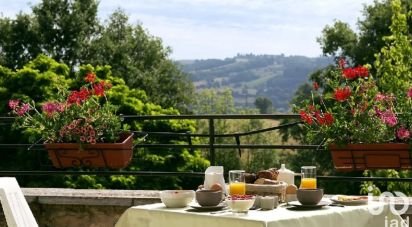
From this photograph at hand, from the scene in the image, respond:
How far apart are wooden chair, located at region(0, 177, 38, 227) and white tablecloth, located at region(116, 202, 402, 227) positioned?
19.4 inches

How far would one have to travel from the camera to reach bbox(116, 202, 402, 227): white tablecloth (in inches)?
146

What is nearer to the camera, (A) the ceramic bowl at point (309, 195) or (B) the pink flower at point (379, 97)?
(A) the ceramic bowl at point (309, 195)

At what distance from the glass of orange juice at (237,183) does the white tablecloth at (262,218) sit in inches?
9.5

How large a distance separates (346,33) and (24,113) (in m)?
31.5

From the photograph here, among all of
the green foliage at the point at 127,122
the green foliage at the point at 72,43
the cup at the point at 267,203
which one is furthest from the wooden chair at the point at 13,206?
the green foliage at the point at 72,43

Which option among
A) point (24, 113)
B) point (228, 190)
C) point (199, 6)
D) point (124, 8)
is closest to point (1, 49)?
point (124, 8)

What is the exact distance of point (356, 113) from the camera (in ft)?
18.0

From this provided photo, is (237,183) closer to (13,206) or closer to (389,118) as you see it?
(13,206)

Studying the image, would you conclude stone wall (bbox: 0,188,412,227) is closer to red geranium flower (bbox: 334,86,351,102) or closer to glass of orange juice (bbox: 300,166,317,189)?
red geranium flower (bbox: 334,86,351,102)

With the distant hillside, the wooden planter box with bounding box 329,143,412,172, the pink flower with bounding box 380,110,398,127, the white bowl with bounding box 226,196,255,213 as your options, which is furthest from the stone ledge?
the distant hillside

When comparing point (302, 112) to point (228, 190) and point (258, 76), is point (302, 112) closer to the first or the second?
point (228, 190)

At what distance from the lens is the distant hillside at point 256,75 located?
150750 millimetres

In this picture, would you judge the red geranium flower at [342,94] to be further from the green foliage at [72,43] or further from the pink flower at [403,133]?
the green foliage at [72,43]

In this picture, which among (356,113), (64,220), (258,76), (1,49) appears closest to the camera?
(356,113)
